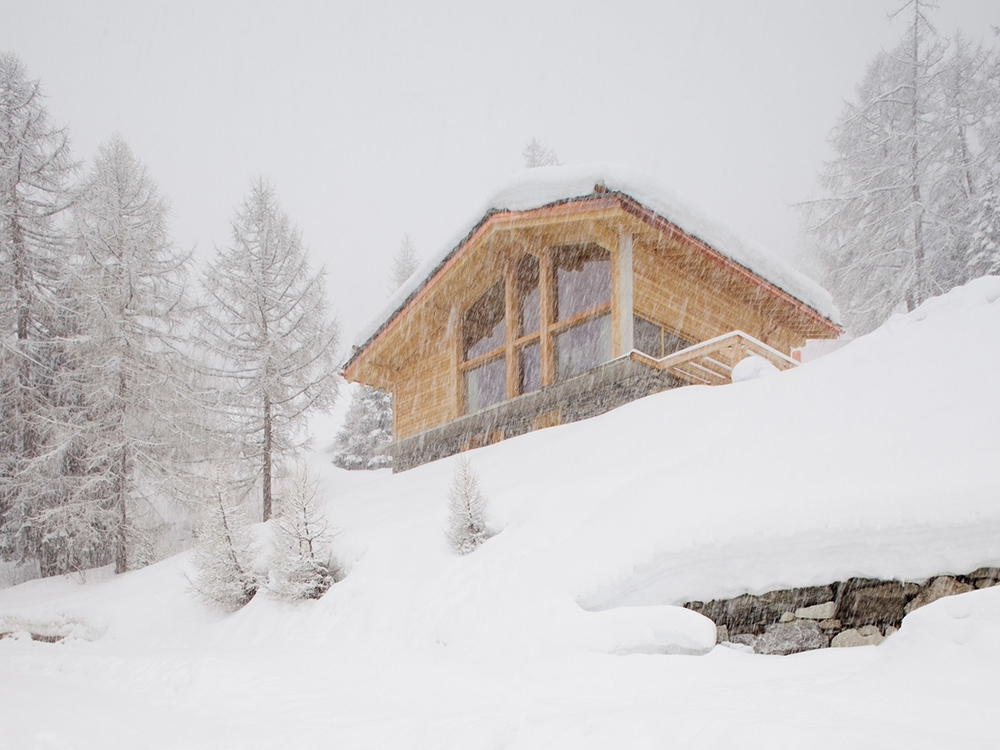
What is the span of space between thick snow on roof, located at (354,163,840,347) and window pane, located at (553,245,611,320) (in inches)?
62.1

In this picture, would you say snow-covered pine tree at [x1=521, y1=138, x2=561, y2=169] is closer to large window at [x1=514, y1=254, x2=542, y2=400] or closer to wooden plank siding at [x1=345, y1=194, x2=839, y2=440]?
wooden plank siding at [x1=345, y1=194, x2=839, y2=440]

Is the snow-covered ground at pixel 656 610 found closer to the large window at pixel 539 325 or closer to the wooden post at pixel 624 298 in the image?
the wooden post at pixel 624 298

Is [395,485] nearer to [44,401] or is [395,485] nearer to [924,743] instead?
[924,743]

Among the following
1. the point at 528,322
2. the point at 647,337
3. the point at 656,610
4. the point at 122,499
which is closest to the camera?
the point at 656,610

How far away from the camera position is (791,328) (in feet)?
45.6

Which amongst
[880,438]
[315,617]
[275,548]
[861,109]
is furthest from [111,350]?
[861,109]

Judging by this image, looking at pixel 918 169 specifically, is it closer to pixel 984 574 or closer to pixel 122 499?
pixel 984 574

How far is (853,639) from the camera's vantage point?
3828mm

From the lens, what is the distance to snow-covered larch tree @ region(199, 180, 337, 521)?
15305 mm

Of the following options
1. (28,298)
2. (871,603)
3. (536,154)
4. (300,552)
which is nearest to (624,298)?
(300,552)

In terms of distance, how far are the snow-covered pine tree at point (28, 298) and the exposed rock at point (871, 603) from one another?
15329 millimetres

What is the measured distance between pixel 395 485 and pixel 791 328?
987cm

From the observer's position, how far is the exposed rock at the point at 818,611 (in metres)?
3.91

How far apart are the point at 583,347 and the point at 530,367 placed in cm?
146
